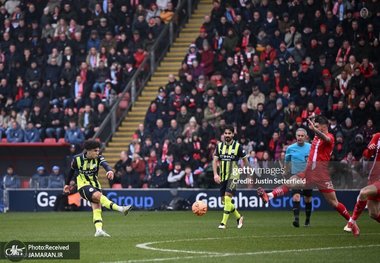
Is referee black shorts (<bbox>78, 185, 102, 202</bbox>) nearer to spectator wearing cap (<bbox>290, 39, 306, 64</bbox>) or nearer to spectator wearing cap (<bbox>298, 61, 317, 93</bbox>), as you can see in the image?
spectator wearing cap (<bbox>298, 61, 317, 93</bbox>)

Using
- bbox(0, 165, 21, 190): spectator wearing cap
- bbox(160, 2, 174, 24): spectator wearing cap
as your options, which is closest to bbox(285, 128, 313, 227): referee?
bbox(0, 165, 21, 190): spectator wearing cap

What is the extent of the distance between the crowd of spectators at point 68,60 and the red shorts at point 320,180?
15053 mm

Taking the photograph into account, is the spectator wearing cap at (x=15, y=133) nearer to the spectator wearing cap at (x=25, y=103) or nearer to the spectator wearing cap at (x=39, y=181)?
the spectator wearing cap at (x=25, y=103)

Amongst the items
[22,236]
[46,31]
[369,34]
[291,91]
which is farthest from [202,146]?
[22,236]

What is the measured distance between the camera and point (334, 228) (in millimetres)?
20938

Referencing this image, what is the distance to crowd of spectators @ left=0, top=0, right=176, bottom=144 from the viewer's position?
35.3 meters

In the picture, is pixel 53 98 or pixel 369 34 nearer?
pixel 369 34

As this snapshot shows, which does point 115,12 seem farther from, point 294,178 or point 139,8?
point 294,178

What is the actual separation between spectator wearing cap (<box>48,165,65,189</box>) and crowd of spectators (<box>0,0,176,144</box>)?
1456mm

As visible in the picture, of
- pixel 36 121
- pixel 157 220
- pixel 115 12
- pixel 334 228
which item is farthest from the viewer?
pixel 115 12

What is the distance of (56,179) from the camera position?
3284cm

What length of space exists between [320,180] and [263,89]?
497 inches

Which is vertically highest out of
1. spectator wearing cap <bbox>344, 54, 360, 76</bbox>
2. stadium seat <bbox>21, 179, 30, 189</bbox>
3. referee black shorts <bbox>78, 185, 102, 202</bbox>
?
spectator wearing cap <bbox>344, 54, 360, 76</bbox>

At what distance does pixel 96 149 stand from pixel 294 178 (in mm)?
4797
